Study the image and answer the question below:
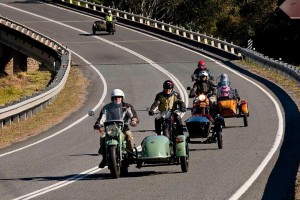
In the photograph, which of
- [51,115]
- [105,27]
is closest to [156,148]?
[51,115]

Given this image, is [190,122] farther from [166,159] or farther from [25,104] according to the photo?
[25,104]

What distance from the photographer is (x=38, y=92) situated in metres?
31.6

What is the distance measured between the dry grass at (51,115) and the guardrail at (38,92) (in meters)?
0.23

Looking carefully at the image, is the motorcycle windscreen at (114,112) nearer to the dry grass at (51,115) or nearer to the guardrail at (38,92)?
the dry grass at (51,115)

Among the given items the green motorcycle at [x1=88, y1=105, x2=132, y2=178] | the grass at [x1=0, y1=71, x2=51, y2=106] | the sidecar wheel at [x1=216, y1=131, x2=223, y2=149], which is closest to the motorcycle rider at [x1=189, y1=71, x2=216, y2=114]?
the sidecar wheel at [x1=216, y1=131, x2=223, y2=149]

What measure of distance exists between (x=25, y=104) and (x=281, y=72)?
52.6ft

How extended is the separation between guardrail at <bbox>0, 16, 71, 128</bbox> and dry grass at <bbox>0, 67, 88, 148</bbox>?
0.23 meters

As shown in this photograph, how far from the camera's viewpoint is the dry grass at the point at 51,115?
24922mm

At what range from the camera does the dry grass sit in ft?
81.8

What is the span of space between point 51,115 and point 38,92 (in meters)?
2.10

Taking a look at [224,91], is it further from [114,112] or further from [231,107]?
[114,112]

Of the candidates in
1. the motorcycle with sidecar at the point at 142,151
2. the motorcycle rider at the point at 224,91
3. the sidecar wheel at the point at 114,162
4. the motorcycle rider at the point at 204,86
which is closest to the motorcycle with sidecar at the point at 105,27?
the motorcycle rider at the point at 224,91

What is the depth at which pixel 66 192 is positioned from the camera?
14.5 meters

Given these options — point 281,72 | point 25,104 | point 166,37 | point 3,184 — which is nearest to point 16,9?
point 166,37
